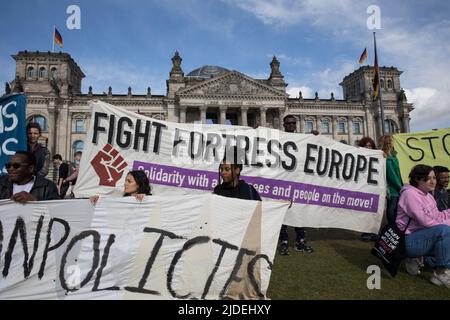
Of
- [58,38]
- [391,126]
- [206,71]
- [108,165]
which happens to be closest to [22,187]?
[108,165]

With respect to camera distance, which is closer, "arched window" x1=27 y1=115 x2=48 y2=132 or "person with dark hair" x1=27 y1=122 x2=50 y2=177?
"person with dark hair" x1=27 y1=122 x2=50 y2=177

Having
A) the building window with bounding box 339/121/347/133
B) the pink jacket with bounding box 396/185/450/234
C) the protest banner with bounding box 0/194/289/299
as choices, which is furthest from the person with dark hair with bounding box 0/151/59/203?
the building window with bounding box 339/121/347/133

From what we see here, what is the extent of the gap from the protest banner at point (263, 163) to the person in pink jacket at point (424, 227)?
1605 mm

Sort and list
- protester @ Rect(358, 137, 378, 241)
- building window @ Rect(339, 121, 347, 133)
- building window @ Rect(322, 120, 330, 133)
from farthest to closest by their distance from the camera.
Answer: building window @ Rect(339, 121, 347, 133)
building window @ Rect(322, 120, 330, 133)
protester @ Rect(358, 137, 378, 241)

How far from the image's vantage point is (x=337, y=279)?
14.6 ft

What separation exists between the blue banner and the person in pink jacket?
6089mm

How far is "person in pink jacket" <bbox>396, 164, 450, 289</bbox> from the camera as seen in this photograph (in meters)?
4.29

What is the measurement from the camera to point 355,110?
5975 cm

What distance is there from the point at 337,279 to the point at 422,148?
4663 mm

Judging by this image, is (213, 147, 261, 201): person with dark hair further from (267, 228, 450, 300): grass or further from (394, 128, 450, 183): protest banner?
(394, 128, 450, 183): protest banner

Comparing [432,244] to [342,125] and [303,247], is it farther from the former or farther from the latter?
[342,125]

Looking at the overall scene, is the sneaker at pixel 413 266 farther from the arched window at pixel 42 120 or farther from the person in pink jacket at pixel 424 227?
the arched window at pixel 42 120

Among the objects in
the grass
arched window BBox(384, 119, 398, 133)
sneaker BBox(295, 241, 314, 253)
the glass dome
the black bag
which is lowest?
the grass
